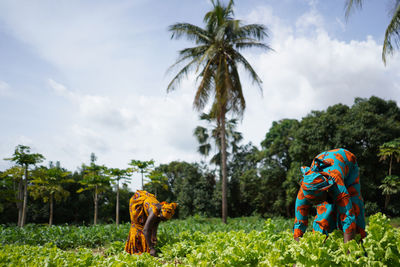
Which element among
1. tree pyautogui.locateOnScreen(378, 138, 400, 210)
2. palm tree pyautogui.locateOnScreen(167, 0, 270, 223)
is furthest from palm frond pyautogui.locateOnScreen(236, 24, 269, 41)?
tree pyautogui.locateOnScreen(378, 138, 400, 210)

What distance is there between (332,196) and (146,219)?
320cm

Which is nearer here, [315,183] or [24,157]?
[315,183]

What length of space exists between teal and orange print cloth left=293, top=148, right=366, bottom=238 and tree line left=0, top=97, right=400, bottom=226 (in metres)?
13.3

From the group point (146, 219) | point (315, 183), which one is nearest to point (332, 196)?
point (315, 183)

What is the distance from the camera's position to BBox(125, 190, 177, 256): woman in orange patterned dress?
15.6 ft

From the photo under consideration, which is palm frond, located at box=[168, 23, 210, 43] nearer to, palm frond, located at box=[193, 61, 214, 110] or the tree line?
palm frond, located at box=[193, 61, 214, 110]

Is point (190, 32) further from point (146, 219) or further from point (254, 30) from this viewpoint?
point (146, 219)

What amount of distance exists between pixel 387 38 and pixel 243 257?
954 cm

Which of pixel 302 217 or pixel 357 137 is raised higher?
pixel 357 137

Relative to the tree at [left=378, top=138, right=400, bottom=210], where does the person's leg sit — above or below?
below

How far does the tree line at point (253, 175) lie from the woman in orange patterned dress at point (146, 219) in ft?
33.6

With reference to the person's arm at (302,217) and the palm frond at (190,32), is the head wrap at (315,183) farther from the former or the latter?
the palm frond at (190,32)

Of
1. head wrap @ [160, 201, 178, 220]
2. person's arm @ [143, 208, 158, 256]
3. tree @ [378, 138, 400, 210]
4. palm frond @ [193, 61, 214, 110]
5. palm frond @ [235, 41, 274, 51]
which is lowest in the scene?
person's arm @ [143, 208, 158, 256]

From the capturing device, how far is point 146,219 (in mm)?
5145
